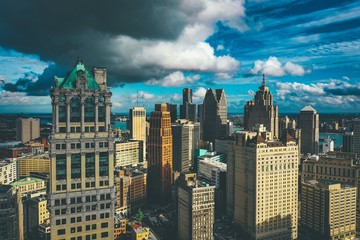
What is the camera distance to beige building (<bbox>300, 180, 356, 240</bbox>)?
15475 centimetres

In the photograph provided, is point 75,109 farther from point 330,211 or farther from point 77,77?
point 330,211

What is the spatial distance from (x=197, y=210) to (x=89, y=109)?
91.0 m

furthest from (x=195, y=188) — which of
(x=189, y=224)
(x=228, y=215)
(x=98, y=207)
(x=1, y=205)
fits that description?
(x=98, y=207)

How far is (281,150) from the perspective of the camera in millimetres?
154500

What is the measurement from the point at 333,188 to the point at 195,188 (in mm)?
64006

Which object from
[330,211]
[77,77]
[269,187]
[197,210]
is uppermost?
[77,77]

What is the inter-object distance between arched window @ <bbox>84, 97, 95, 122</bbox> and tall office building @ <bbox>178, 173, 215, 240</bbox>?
280 feet

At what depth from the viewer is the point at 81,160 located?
2574 inches

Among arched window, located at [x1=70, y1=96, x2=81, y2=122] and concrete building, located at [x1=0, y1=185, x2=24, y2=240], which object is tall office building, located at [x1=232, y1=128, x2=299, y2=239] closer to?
concrete building, located at [x1=0, y1=185, x2=24, y2=240]

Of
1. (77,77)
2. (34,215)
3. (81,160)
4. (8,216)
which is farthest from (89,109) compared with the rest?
(34,215)

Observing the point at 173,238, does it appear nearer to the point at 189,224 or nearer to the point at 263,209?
the point at 189,224

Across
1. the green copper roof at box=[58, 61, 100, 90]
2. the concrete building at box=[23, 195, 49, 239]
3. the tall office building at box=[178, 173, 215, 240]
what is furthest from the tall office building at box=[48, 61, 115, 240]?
the concrete building at box=[23, 195, 49, 239]

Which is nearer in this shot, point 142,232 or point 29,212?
point 142,232

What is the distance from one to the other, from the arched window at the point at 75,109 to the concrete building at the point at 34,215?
111 metres
